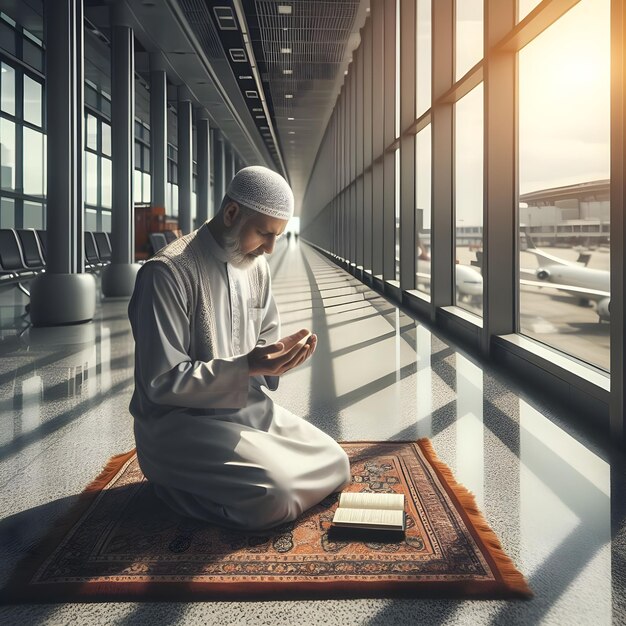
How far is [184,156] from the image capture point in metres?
20.8

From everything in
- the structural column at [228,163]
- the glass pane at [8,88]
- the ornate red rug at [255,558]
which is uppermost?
the structural column at [228,163]

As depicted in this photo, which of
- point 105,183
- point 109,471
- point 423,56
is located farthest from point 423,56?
point 105,183

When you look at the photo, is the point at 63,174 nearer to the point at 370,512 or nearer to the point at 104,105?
the point at 370,512

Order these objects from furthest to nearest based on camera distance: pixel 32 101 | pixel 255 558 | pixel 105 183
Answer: pixel 105 183, pixel 32 101, pixel 255 558

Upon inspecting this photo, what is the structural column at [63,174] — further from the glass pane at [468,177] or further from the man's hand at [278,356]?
the man's hand at [278,356]

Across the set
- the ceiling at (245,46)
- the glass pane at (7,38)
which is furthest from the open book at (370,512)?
the glass pane at (7,38)

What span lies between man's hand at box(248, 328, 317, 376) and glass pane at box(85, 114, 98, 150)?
64.4 ft

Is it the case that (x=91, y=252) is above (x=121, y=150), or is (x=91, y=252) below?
below

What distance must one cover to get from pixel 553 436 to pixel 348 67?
17192 millimetres

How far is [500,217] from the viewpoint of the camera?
5.93 meters

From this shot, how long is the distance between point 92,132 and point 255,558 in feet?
68.0

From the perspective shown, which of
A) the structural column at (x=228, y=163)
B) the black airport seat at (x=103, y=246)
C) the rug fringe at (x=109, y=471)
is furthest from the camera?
the structural column at (x=228, y=163)

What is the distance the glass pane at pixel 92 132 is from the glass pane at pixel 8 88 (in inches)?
202

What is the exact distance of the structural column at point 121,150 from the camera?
12.1 meters
